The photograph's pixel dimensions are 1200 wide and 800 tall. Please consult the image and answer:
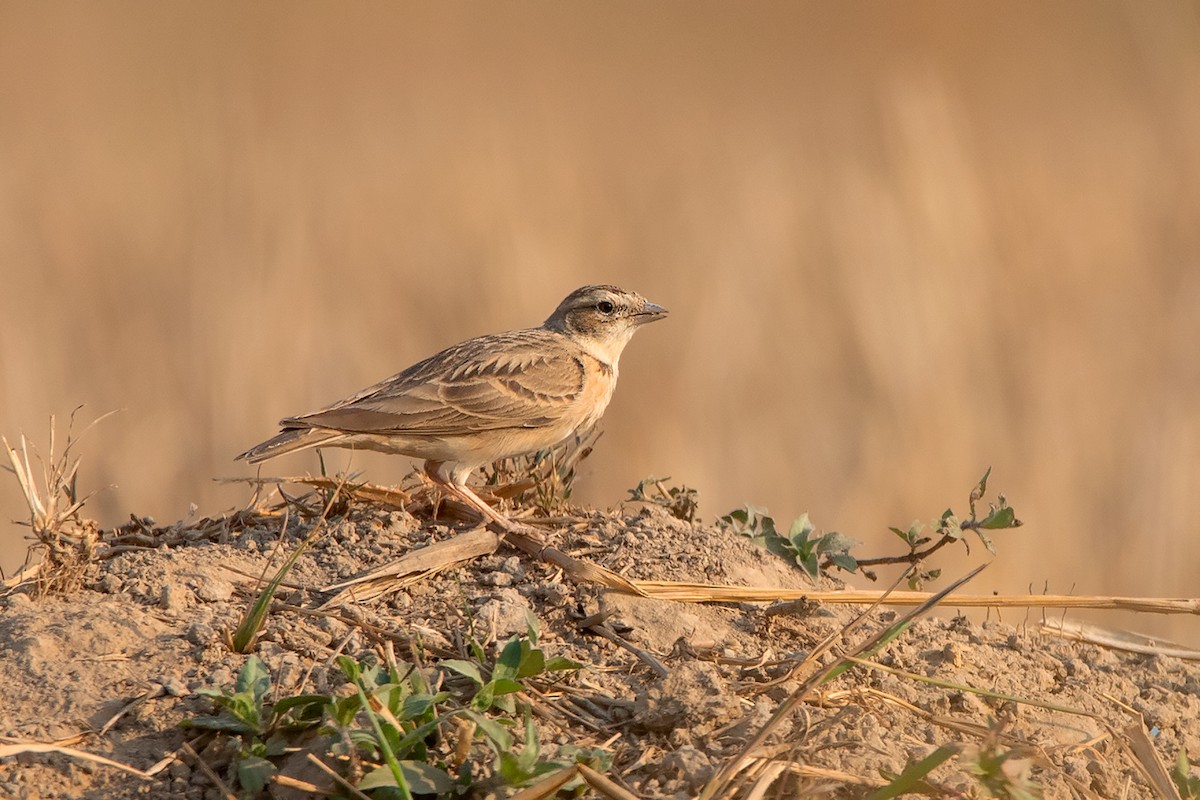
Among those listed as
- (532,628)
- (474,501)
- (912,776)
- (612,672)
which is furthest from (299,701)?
(474,501)

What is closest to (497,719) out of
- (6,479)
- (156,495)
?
(156,495)

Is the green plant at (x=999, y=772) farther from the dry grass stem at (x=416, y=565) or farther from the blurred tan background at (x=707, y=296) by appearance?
the blurred tan background at (x=707, y=296)

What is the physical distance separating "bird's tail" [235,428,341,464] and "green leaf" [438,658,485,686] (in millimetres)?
2560

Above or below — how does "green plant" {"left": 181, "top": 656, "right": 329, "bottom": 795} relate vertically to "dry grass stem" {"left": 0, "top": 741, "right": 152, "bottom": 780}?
above

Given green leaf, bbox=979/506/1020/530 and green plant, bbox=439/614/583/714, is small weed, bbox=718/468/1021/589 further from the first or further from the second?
green plant, bbox=439/614/583/714

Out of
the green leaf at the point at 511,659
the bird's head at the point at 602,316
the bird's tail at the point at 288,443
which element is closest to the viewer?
the green leaf at the point at 511,659

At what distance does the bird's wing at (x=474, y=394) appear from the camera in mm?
6422

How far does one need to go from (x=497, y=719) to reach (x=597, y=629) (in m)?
0.78

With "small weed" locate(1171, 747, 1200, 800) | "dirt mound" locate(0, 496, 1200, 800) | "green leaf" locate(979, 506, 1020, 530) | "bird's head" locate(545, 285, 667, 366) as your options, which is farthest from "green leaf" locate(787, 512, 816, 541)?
"bird's head" locate(545, 285, 667, 366)

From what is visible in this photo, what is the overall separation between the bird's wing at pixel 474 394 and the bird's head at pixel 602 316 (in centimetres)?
36

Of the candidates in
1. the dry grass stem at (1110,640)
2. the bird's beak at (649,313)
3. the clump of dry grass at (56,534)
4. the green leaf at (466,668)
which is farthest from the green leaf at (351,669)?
the bird's beak at (649,313)

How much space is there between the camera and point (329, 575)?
14.8ft

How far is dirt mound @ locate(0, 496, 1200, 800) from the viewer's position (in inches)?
135

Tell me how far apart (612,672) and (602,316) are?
4.03 metres
